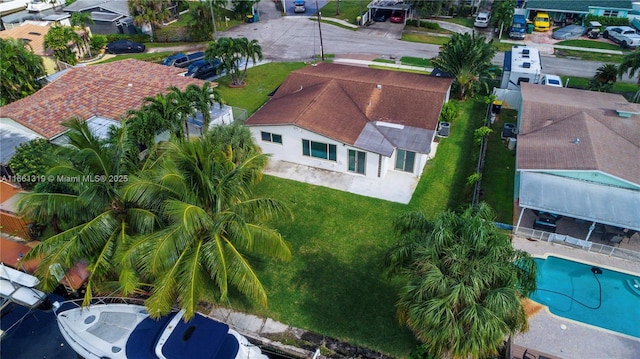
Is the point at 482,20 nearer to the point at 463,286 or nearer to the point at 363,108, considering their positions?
the point at 363,108

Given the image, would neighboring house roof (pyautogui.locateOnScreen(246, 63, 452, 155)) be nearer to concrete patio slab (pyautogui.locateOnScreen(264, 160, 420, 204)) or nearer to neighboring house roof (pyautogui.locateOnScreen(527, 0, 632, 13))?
concrete patio slab (pyautogui.locateOnScreen(264, 160, 420, 204))

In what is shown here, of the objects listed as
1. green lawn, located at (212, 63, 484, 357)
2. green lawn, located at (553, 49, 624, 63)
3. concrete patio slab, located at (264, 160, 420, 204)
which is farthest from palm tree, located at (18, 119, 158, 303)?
green lawn, located at (553, 49, 624, 63)

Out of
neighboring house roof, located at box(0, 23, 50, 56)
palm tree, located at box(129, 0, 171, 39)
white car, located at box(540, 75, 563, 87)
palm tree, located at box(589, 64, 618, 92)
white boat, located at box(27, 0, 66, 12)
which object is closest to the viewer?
palm tree, located at box(589, 64, 618, 92)

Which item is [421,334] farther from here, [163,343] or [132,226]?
[132,226]

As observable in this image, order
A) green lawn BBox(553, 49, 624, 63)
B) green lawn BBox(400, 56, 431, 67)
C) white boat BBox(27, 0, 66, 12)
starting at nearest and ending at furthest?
green lawn BBox(400, 56, 431, 67) → green lawn BBox(553, 49, 624, 63) → white boat BBox(27, 0, 66, 12)

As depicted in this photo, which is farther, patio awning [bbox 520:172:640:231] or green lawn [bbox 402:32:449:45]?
green lawn [bbox 402:32:449:45]

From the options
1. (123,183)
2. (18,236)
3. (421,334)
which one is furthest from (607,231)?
(18,236)

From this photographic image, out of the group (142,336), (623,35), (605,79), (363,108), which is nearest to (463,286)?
(142,336)
